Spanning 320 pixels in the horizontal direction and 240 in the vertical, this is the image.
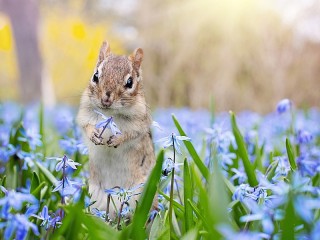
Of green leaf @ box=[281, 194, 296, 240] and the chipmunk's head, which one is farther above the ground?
the chipmunk's head

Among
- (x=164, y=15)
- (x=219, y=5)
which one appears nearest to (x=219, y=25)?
(x=219, y=5)

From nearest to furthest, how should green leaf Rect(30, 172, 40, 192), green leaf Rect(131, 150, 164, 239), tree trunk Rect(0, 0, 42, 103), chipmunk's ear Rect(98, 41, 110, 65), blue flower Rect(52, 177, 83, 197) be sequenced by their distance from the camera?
green leaf Rect(131, 150, 164, 239) → blue flower Rect(52, 177, 83, 197) → green leaf Rect(30, 172, 40, 192) → chipmunk's ear Rect(98, 41, 110, 65) → tree trunk Rect(0, 0, 42, 103)

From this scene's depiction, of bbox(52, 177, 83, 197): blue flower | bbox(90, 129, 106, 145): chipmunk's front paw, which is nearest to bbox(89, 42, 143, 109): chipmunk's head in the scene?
bbox(90, 129, 106, 145): chipmunk's front paw

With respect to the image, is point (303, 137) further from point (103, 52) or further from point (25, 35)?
point (25, 35)

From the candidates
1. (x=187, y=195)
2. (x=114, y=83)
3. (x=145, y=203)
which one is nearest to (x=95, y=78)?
(x=114, y=83)

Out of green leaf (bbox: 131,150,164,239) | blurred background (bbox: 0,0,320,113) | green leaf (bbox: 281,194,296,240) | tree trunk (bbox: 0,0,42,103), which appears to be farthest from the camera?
tree trunk (bbox: 0,0,42,103)

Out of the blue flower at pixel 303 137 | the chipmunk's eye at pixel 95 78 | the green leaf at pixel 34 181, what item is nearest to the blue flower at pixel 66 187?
the green leaf at pixel 34 181

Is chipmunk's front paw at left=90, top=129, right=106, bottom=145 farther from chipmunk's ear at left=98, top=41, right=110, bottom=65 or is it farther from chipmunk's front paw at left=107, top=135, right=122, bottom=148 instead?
chipmunk's ear at left=98, top=41, right=110, bottom=65

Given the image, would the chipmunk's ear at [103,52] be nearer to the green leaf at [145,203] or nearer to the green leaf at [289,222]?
the green leaf at [145,203]
